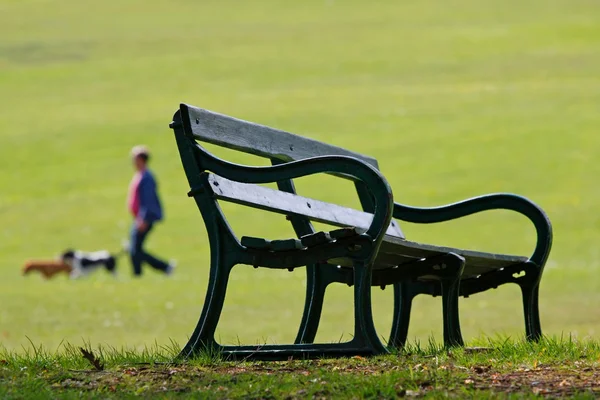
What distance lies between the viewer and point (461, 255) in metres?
6.20

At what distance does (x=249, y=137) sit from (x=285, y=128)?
992 inches

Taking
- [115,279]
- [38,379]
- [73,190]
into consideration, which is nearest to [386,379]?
[38,379]

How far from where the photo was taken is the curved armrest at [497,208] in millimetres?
6797

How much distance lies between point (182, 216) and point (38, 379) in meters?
19.8

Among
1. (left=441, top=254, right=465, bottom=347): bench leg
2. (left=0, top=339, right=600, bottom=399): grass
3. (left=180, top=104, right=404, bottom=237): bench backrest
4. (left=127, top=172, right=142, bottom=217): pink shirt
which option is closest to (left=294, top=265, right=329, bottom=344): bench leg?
(left=180, top=104, right=404, bottom=237): bench backrest

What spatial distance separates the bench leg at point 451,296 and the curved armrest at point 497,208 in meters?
0.68

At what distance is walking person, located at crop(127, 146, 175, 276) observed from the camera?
1847 cm

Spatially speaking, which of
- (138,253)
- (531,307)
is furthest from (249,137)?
(138,253)

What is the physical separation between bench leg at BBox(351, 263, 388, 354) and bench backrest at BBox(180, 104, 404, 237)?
515mm

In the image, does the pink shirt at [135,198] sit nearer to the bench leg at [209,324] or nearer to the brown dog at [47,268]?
the brown dog at [47,268]

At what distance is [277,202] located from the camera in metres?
5.73

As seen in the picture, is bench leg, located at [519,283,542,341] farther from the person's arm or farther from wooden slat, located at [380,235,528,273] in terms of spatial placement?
the person's arm

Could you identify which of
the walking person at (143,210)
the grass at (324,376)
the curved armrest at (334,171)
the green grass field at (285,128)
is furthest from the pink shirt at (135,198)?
the curved armrest at (334,171)

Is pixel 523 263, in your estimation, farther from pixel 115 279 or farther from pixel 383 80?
pixel 383 80
